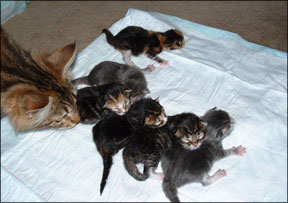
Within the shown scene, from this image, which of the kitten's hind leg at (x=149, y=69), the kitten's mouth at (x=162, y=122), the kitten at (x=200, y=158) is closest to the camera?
the kitten at (x=200, y=158)

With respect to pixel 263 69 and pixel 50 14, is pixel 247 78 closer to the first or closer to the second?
pixel 263 69

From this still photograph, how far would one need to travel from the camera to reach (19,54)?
4.48ft

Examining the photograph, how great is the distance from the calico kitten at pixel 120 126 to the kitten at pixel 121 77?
0.26 meters

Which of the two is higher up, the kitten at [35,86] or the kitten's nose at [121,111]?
the kitten at [35,86]

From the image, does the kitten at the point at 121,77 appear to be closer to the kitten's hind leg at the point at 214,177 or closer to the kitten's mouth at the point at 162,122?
the kitten's mouth at the point at 162,122

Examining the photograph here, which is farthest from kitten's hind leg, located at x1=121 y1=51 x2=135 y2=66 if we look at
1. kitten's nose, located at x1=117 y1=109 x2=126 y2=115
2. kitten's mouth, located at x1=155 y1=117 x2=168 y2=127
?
kitten's mouth, located at x1=155 y1=117 x2=168 y2=127

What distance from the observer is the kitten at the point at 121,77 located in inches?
73.9

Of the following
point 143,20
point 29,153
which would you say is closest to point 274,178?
point 29,153

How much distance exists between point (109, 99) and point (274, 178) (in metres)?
1.14

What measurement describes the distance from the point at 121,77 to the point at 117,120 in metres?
0.43

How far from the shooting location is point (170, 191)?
1.42 m

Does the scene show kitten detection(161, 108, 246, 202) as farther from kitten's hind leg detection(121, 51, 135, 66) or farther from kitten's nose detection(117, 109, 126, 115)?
kitten's hind leg detection(121, 51, 135, 66)

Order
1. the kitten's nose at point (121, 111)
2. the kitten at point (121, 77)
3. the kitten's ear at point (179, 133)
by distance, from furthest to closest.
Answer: the kitten at point (121, 77), the kitten's nose at point (121, 111), the kitten's ear at point (179, 133)

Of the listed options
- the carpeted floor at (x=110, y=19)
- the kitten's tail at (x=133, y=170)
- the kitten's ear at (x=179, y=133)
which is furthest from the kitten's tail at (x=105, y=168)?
the carpeted floor at (x=110, y=19)
